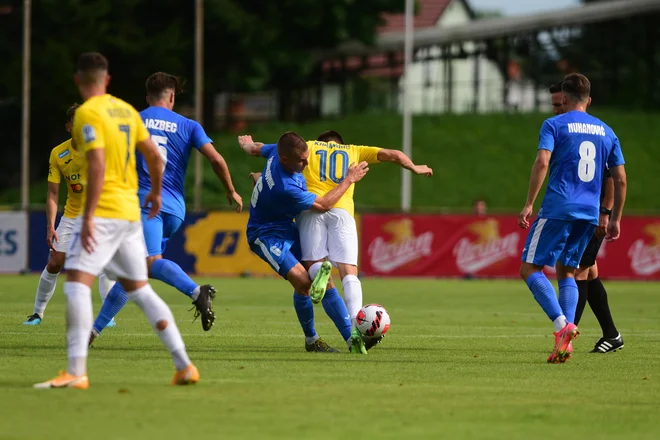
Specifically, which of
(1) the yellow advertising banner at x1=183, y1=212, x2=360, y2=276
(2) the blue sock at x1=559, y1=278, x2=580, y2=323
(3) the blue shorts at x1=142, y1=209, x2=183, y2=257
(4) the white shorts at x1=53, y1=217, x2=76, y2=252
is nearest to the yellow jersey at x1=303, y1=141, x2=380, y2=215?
(3) the blue shorts at x1=142, y1=209, x2=183, y2=257

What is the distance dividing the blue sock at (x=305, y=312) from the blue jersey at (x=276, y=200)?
58 centimetres

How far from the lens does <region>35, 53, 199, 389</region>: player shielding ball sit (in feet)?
25.3

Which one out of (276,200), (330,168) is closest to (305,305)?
(276,200)

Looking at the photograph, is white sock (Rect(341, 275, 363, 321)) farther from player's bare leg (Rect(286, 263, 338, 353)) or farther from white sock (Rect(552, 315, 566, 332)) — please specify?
white sock (Rect(552, 315, 566, 332))

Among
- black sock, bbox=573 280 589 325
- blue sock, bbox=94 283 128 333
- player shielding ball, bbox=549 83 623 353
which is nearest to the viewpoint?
blue sock, bbox=94 283 128 333

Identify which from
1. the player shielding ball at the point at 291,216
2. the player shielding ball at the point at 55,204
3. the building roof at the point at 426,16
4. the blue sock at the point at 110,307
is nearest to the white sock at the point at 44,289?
the player shielding ball at the point at 55,204

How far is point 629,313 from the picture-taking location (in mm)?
17641

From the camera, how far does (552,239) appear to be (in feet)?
35.3

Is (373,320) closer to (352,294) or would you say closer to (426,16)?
(352,294)

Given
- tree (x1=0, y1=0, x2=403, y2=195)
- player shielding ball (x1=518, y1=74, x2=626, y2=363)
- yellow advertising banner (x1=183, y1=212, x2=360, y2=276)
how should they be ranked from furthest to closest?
tree (x1=0, y1=0, x2=403, y2=195) → yellow advertising banner (x1=183, y1=212, x2=360, y2=276) → player shielding ball (x1=518, y1=74, x2=626, y2=363)

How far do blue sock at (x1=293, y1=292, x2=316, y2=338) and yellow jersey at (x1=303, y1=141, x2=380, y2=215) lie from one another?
84 cm

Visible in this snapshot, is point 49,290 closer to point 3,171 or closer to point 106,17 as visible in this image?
point 106,17

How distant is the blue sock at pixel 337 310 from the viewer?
11039 mm

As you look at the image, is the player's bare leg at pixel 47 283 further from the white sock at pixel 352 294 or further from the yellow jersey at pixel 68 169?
the white sock at pixel 352 294
